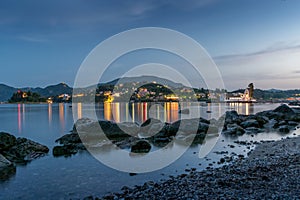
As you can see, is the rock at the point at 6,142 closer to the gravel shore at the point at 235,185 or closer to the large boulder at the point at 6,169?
the large boulder at the point at 6,169

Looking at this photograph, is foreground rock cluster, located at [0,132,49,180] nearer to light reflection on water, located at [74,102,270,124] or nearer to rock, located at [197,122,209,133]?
rock, located at [197,122,209,133]

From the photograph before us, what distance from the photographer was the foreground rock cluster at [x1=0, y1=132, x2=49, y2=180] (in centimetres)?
1372

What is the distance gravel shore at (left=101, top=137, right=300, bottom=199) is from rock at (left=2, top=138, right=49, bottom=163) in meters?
8.39

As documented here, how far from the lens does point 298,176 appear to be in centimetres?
916

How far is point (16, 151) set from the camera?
1611 centimetres

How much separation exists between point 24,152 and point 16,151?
0.54 m

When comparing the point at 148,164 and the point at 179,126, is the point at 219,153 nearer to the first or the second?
the point at 148,164

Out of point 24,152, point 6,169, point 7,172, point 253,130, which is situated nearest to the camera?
point 7,172

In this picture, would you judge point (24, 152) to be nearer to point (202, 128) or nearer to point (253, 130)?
point (202, 128)

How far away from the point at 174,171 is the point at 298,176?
523 cm

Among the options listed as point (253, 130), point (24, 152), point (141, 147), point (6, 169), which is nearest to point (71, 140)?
point (24, 152)

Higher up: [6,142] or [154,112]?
[6,142]

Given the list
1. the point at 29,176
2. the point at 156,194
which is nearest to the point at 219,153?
the point at 156,194

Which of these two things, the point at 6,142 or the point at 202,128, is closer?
the point at 6,142
